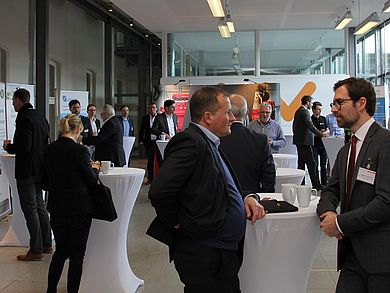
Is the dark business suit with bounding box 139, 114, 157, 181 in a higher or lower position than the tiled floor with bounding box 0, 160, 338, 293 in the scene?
higher

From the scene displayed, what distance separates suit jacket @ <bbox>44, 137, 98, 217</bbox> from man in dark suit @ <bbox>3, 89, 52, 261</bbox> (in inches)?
51.0

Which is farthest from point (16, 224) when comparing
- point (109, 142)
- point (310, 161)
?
point (310, 161)

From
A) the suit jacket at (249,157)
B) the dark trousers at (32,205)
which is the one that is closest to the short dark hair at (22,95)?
the dark trousers at (32,205)

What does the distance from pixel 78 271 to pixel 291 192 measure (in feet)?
5.49

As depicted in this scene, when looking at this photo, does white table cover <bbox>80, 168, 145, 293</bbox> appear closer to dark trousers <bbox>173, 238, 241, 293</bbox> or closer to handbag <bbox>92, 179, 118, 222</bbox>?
handbag <bbox>92, 179, 118, 222</bbox>

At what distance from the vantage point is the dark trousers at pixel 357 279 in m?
1.93

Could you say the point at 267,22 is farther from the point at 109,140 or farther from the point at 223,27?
the point at 109,140

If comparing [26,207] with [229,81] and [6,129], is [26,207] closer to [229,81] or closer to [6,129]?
[6,129]

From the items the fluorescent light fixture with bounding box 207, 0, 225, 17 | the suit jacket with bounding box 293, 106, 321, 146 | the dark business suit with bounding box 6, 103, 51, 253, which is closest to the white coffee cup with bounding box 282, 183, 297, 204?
the dark business suit with bounding box 6, 103, 51, 253

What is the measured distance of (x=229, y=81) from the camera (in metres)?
12.7

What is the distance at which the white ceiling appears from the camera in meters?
9.64

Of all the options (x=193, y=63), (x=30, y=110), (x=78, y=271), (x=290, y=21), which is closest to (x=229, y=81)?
(x=193, y=63)

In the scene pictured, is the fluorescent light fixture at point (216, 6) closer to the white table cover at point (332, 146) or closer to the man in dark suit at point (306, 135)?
the man in dark suit at point (306, 135)

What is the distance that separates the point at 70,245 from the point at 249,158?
1353 mm
